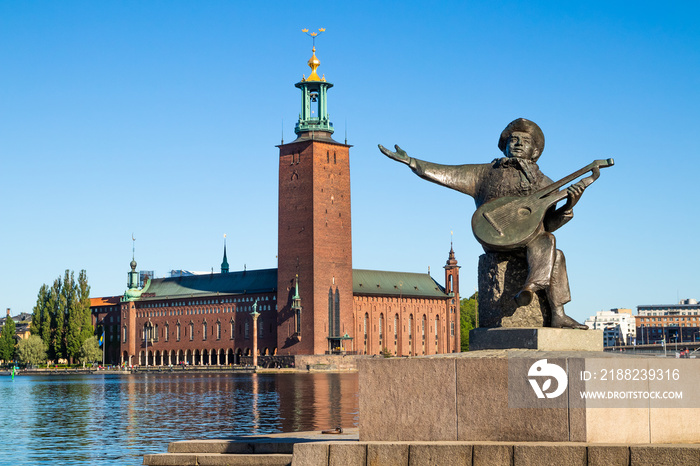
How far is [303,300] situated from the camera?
113 m

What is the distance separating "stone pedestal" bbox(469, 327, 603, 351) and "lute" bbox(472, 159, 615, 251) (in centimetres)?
105

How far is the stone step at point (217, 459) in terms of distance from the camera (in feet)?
41.6

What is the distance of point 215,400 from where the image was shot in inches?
1714

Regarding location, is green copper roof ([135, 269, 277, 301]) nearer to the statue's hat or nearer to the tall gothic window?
the tall gothic window

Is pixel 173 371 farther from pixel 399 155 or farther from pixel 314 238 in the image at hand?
pixel 399 155

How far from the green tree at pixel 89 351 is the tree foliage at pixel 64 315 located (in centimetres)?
43

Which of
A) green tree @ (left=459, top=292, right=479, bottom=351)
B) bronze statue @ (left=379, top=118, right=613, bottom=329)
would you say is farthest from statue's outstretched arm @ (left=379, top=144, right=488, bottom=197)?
green tree @ (left=459, top=292, right=479, bottom=351)

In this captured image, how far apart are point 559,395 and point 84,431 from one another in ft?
62.5

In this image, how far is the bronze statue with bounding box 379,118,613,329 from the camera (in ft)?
40.1

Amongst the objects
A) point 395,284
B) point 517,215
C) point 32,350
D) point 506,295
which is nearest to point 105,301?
point 32,350

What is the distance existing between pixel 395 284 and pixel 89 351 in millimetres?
39474

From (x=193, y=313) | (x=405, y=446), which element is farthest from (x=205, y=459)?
(x=193, y=313)

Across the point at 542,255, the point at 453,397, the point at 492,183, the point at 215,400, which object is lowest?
the point at 215,400

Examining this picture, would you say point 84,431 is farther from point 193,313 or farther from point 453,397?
point 193,313
